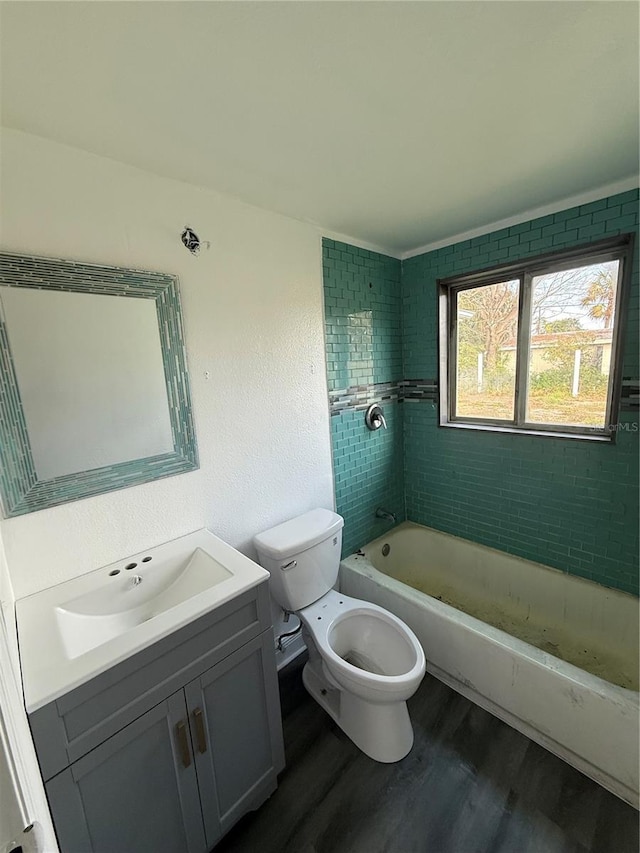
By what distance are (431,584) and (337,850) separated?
4.80 ft

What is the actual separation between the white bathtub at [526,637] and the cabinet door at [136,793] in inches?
45.4

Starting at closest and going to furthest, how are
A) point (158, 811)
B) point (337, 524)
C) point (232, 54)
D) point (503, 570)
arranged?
point (232, 54) → point (158, 811) → point (337, 524) → point (503, 570)

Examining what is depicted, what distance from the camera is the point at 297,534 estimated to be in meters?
1.66

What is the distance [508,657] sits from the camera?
1.48 metres

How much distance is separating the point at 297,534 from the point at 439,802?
109cm

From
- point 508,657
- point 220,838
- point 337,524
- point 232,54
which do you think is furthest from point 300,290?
point 220,838

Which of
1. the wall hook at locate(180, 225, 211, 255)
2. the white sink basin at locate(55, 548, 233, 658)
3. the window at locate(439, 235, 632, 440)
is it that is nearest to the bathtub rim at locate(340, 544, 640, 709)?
the window at locate(439, 235, 632, 440)

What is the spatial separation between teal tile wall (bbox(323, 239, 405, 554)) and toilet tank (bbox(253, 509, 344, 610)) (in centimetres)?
39

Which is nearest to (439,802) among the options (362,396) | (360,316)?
(362,396)

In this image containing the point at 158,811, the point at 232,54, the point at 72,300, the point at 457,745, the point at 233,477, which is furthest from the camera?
the point at 233,477

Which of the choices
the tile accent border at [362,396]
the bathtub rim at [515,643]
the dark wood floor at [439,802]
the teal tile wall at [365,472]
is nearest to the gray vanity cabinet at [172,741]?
the dark wood floor at [439,802]

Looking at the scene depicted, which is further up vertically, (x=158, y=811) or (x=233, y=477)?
(x=233, y=477)

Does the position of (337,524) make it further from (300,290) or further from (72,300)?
(72,300)

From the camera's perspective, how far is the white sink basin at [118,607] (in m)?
0.87
